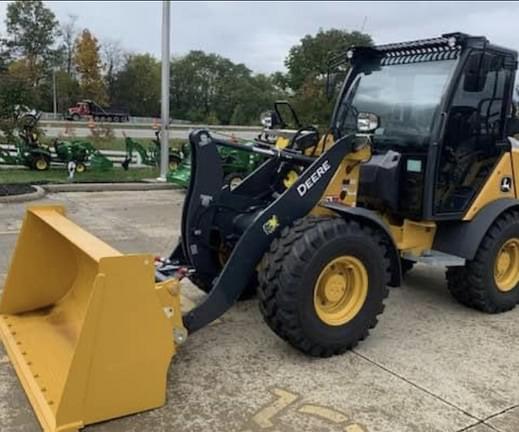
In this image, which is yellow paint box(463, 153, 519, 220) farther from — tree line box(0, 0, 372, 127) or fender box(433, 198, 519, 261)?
tree line box(0, 0, 372, 127)

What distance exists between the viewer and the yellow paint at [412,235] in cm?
481

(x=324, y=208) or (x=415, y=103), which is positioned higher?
(x=415, y=103)

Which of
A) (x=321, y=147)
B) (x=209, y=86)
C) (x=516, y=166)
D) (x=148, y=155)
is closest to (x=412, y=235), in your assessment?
(x=321, y=147)

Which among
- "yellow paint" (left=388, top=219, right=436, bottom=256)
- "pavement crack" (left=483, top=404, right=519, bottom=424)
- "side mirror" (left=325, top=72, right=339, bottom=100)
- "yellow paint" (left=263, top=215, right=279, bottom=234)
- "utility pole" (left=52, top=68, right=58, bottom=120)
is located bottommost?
"pavement crack" (left=483, top=404, right=519, bottom=424)

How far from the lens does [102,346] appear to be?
292cm

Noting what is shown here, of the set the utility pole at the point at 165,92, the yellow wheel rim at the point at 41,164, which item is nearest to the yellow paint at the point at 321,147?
the utility pole at the point at 165,92

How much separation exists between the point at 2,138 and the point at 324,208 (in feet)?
33.3


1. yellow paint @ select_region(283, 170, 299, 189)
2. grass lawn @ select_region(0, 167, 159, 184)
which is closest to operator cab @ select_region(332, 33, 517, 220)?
yellow paint @ select_region(283, 170, 299, 189)

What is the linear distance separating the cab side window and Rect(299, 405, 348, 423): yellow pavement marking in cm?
210

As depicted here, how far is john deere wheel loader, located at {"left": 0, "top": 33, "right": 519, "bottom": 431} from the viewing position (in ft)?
9.98

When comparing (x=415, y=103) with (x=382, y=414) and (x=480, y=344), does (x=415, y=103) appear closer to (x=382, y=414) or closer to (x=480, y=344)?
(x=480, y=344)

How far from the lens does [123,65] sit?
64375 mm

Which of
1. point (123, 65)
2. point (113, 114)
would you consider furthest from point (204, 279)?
point (123, 65)

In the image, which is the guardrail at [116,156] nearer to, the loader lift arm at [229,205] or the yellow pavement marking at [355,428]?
the loader lift arm at [229,205]
